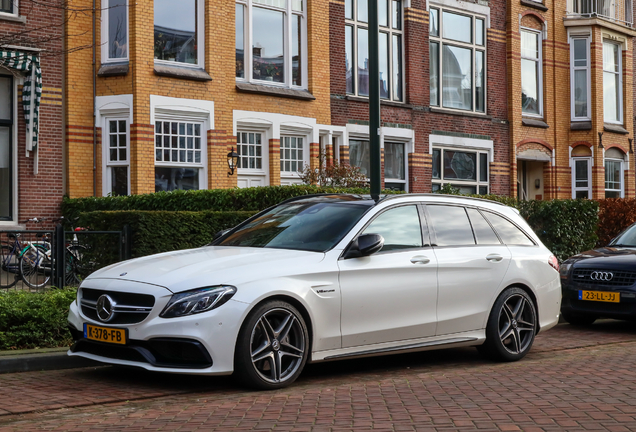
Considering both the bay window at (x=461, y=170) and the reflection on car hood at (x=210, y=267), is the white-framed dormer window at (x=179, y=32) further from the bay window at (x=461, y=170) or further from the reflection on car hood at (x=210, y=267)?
the reflection on car hood at (x=210, y=267)

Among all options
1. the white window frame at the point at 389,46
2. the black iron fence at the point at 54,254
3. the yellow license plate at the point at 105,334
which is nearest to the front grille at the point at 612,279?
the black iron fence at the point at 54,254

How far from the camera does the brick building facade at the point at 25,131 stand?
55.4 ft

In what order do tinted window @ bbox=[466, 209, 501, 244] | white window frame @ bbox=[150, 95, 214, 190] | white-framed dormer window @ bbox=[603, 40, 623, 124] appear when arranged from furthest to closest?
1. white-framed dormer window @ bbox=[603, 40, 623, 124]
2. white window frame @ bbox=[150, 95, 214, 190]
3. tinted window @ bbox=[466, 209, 501, 244]

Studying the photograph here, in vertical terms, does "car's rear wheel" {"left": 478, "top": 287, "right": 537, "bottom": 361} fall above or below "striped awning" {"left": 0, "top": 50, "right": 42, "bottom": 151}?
below

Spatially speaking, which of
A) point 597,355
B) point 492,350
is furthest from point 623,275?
point 492,350

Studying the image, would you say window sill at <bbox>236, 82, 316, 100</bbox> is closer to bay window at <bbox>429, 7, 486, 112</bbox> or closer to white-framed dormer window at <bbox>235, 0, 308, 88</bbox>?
white-framed dormer window at <bbox>235, 0, 308, 88</bbox>

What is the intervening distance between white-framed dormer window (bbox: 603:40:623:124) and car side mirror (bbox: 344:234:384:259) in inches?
966

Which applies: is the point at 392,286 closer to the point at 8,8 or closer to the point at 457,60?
the point at 8,8

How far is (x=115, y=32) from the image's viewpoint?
18.0m

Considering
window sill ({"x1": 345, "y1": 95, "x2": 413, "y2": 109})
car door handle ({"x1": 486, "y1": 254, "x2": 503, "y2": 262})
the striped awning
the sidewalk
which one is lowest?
the sidewalk

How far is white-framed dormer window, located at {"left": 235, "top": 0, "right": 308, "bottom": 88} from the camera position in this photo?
19.9m

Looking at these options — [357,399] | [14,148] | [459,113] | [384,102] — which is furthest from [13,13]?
[357,399]

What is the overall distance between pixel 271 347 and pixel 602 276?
5977 mm

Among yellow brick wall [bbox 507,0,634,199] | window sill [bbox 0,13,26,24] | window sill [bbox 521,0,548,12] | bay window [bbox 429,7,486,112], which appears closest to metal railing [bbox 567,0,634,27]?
yellow brick wall [bbox 507,0,634,199]
